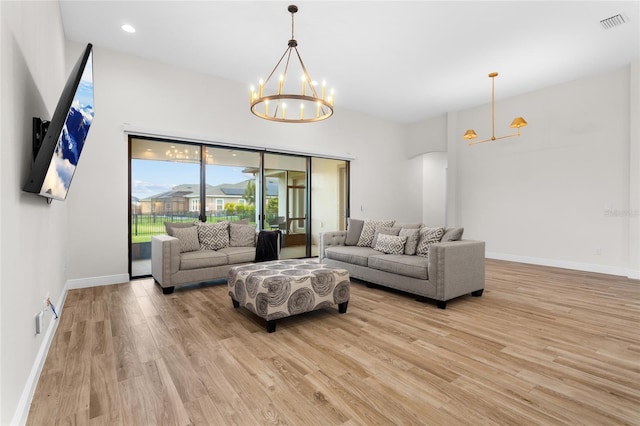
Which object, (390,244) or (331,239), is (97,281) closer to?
(331,239)

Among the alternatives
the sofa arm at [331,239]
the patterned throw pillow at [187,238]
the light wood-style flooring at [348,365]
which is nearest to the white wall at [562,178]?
the light wood-style flooring at [348,365]

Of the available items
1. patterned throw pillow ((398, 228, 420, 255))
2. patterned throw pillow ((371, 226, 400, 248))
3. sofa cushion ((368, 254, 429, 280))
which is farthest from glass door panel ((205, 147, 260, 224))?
patterned throw pillow ((398, 228, 420, 255))

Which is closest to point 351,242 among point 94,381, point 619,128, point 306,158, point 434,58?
point 306,158

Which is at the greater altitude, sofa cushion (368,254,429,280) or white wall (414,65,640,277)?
white wall (414,65,640,277)

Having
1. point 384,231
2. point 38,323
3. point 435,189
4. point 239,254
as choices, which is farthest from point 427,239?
point 435,189

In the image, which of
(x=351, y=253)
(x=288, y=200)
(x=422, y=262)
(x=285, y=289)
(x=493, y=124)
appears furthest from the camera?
(x=288, y=200)

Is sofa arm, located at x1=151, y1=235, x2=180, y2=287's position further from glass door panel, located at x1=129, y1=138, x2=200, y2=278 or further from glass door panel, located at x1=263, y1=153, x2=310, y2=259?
glass door panel, located at x1=263, y1=153, x2=310, y2=259

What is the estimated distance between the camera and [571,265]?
5.47 meters

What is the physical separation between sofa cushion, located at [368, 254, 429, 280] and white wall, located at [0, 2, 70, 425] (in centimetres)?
332

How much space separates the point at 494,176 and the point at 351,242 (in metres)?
3.73

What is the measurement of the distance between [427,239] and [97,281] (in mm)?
4557

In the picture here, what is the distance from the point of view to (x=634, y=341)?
256 cm

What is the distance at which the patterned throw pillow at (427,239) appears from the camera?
4008 mm

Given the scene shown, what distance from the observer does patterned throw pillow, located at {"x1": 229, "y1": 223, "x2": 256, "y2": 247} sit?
4.84m
